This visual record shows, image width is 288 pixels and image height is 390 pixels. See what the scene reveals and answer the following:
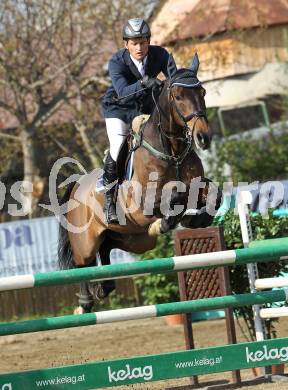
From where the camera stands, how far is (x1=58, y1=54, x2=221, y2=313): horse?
6879 mm

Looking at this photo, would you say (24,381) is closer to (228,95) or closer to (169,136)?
(169,136)

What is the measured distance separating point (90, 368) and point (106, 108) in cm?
297

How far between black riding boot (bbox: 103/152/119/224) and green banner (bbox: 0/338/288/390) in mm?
2024

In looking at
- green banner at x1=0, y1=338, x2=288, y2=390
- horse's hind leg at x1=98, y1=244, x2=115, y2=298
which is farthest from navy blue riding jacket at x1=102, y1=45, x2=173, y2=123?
green banner at x1=0, y1=338, x2=288, y2=390

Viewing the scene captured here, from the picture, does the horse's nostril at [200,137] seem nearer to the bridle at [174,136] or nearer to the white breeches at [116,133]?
the bridle at [174,136]

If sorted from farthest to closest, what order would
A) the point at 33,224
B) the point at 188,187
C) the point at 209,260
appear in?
the point at 33,224
the point at 188,187
the point at 209,260

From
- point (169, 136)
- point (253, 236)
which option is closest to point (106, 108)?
point (169, 136)

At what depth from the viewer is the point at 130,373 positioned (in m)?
5.75

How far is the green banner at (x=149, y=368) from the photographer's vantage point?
5492mm

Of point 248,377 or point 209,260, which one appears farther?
point 248,377

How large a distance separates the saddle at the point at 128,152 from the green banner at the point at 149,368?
2175mm

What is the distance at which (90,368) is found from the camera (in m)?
5.62

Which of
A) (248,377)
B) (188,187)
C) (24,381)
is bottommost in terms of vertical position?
(248,377)

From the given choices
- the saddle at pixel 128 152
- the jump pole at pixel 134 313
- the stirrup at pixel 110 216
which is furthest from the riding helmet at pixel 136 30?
the jump pole at pixel 134 313
